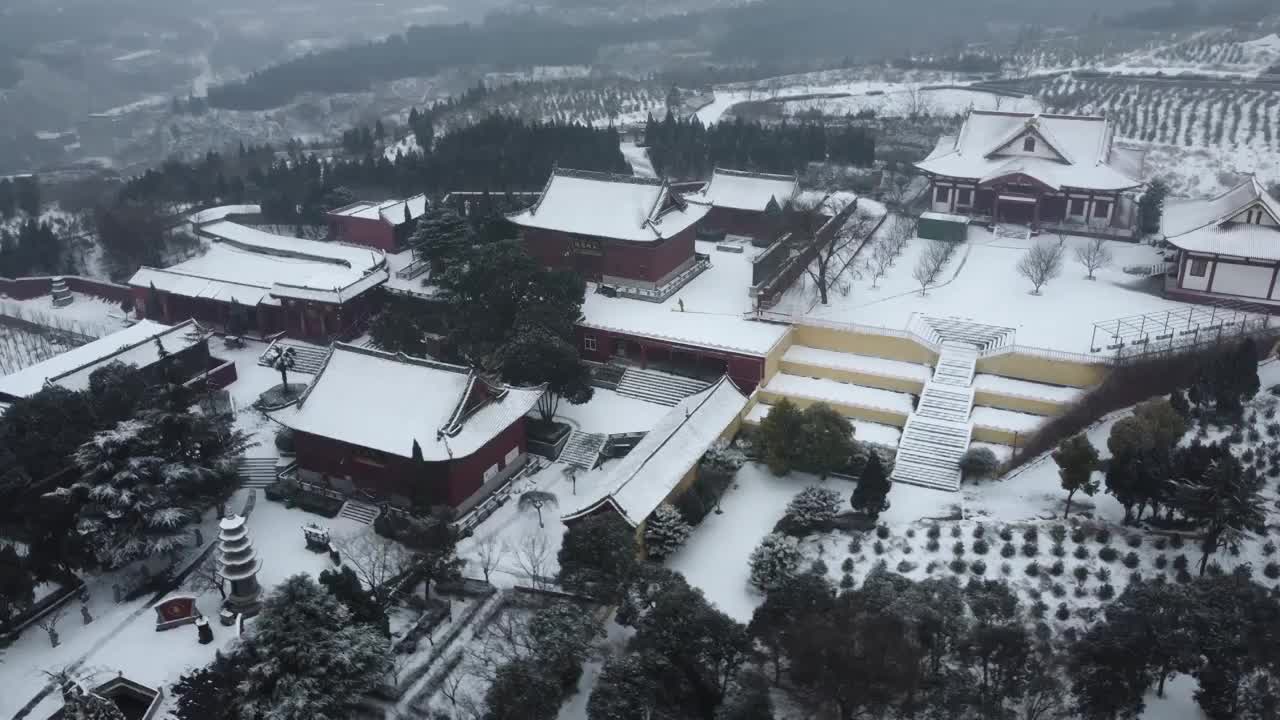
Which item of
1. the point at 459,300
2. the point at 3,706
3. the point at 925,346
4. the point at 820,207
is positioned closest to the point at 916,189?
the point at 820,207

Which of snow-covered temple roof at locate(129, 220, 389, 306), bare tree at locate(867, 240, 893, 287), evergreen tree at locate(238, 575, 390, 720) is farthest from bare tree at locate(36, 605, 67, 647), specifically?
bare tree at locate(867, 240, 893, 287)

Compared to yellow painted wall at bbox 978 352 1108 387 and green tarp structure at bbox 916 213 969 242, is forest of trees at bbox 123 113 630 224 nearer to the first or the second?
green tarp structure at bbox 916 213 969 242

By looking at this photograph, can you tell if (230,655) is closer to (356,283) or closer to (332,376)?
(332,376)

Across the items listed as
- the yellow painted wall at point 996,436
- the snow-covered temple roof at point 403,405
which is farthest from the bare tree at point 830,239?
the snow-covered temple roof at point 403,405

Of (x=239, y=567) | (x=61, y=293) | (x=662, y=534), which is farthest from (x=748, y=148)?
(x=239, y=567)

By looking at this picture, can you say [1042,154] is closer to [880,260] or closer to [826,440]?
[880,260]

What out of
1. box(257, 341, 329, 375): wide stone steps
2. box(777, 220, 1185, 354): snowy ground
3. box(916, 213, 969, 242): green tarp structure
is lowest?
box(257, 341, 329, 375): wide stone steps

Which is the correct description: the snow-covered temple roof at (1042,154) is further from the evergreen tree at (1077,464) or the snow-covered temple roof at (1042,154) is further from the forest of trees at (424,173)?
the evergreen tree at (1077,464)
